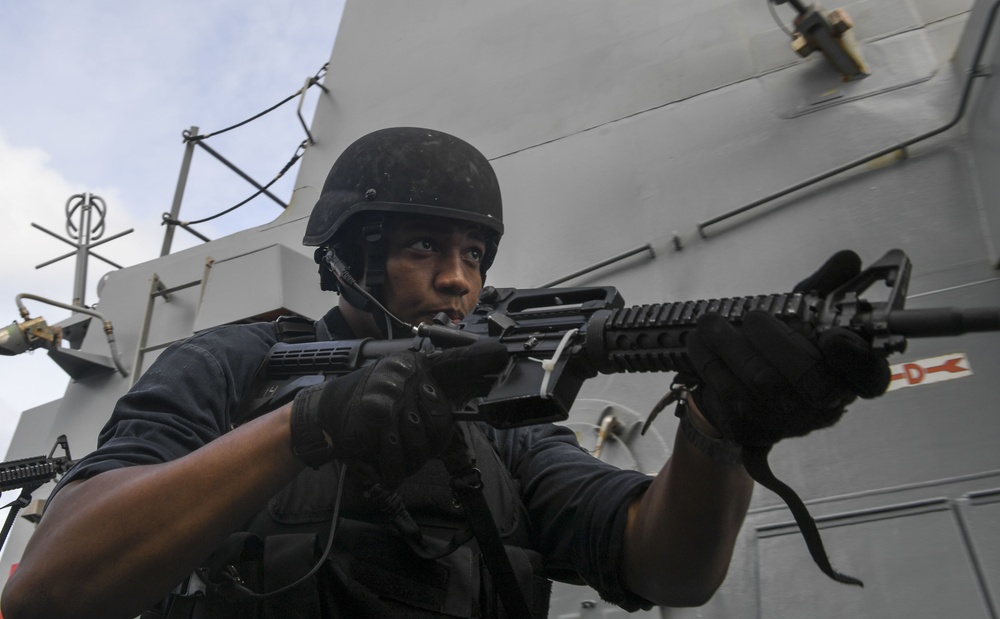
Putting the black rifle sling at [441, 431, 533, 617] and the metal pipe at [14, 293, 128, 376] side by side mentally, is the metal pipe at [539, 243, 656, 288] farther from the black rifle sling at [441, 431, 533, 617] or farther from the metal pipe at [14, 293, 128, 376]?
the metal pipe at [14, 293, 128, 376]

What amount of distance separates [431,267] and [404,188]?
0.23m

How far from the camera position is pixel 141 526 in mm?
1526

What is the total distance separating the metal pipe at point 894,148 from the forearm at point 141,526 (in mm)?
1656

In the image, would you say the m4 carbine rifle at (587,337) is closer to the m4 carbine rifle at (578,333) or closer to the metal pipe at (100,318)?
the m4 carbine rifle at (578,333)

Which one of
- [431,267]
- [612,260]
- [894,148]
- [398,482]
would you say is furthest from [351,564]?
[894,148]

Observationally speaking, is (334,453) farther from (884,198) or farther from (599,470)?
(884,198)

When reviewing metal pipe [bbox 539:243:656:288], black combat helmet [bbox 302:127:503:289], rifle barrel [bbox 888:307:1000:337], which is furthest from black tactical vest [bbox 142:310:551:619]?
metal pipe [bbox 539:243:656:288]

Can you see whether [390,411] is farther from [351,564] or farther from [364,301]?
[364,301]

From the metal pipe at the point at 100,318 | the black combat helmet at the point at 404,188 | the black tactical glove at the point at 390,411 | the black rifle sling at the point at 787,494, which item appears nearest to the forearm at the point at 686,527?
the black rifle sling at the point at 787,494

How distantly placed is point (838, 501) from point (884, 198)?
92cm

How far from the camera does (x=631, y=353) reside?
1.60 m

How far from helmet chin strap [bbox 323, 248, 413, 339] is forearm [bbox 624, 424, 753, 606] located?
2.11 feet

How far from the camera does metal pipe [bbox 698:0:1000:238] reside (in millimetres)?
2460

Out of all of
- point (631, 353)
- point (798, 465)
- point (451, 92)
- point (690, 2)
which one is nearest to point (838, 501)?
point (798, 465)
